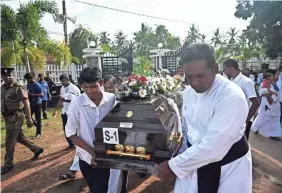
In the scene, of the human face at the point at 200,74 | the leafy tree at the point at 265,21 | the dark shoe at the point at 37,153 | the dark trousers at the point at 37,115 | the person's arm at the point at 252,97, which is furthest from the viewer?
the leafy tree at the point at 265,21

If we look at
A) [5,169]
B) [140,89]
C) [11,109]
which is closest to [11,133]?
[11,109]

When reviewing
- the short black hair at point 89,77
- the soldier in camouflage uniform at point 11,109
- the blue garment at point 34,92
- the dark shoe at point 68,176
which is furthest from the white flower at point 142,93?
the blue garment at point 34,92

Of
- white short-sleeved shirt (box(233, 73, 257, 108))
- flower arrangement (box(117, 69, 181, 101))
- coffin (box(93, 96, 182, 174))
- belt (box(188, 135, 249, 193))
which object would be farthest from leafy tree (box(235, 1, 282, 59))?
belt (box(188, 135, 249, 193))

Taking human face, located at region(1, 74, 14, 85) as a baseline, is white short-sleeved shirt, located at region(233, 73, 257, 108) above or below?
below

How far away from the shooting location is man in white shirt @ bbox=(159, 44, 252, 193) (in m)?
1.54

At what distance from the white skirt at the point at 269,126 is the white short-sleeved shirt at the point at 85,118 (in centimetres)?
496

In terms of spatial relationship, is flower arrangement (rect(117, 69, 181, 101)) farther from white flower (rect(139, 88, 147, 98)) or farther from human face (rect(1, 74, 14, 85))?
human face (rect(1, 74, 14, 85))

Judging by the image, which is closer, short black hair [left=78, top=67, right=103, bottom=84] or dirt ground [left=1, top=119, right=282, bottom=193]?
short black hair [left=78, top=67, right=103, bottom=84]

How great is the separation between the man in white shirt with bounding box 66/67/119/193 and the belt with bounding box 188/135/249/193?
42.8 inches

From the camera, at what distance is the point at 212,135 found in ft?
5.05

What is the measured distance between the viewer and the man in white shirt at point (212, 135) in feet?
5.06

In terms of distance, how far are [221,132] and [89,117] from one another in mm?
1397

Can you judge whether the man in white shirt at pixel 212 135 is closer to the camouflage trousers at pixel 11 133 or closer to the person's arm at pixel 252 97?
the person's arm at pixel 252 97

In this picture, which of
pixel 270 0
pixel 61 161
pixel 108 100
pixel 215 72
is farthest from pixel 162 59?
pixel 215 72
